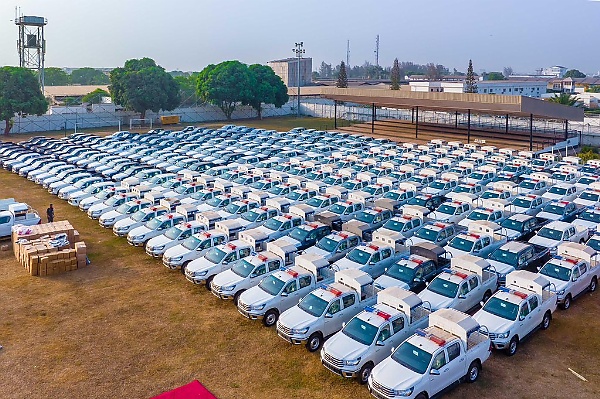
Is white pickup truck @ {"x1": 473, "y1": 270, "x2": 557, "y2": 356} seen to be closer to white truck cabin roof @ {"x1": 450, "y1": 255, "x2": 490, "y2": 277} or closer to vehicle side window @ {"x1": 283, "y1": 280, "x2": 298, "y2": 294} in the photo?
white truck cabin roof @ {"x1": 450, "y1": 255, "x2": 490, "y2": 277}

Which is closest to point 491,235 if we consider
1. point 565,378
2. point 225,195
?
point 565,378

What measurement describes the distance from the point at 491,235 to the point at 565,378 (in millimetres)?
8551

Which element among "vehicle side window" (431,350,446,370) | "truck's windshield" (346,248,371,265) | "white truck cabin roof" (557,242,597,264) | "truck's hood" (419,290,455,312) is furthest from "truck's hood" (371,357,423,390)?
"white truck cabin roof" (557,242,597,264)

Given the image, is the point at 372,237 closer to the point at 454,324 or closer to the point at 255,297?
the point at 255,297

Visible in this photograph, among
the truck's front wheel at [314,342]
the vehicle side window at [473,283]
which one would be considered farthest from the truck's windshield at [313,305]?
the vehicle side window at [473,283]

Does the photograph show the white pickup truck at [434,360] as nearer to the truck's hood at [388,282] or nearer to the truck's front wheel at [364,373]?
the truck's front wheel at [364,373]

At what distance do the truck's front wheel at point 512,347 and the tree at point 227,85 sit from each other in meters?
62.4

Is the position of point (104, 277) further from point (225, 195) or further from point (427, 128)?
point (427, 128)

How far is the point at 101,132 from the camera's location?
63.1 m

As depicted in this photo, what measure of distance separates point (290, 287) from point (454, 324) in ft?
17.4

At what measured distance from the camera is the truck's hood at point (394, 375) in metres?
11.7

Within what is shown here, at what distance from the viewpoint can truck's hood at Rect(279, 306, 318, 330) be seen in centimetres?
1447

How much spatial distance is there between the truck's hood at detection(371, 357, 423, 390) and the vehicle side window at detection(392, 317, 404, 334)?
141cm

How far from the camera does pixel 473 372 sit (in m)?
13.1
